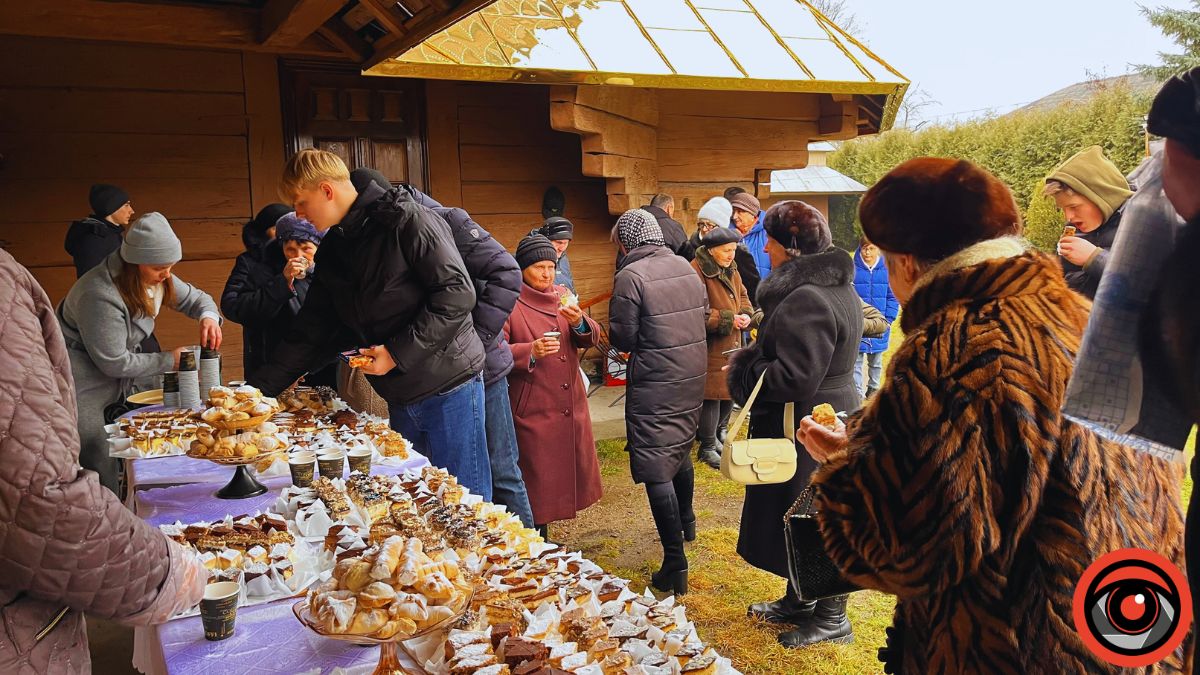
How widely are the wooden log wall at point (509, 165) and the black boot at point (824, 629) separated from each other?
4.67m

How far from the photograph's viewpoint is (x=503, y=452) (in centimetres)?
405

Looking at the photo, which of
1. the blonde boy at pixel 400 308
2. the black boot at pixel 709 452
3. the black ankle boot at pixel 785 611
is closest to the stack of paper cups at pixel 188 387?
the blonde boy at pixel 400 308

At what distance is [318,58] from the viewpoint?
6.46 metres

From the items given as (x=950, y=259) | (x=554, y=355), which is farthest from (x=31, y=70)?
(x=950, y=259)

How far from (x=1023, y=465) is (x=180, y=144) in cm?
627

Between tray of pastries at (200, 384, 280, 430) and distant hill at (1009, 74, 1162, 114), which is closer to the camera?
tray of pastries at (200, 384, 280, 430)

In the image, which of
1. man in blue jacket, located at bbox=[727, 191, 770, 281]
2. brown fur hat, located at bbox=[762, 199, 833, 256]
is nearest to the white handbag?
brown fur hat, located at bbox=[762, 199, 833, 256]

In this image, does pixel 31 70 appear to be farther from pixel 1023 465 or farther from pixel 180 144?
pixel 1023 465

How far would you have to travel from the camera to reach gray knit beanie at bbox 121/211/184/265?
3.83 meters

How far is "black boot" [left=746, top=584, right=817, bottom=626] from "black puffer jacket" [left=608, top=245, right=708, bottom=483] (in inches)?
31.3

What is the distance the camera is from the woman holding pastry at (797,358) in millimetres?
3500

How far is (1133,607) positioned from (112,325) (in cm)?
405

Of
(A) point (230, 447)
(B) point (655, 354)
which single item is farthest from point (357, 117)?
(A) point (230, 447)

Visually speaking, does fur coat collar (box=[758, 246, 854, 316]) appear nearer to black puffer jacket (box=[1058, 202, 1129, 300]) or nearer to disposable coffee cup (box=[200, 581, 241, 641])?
black puffer jacket (box=[1058, 202, 1129, 300])
